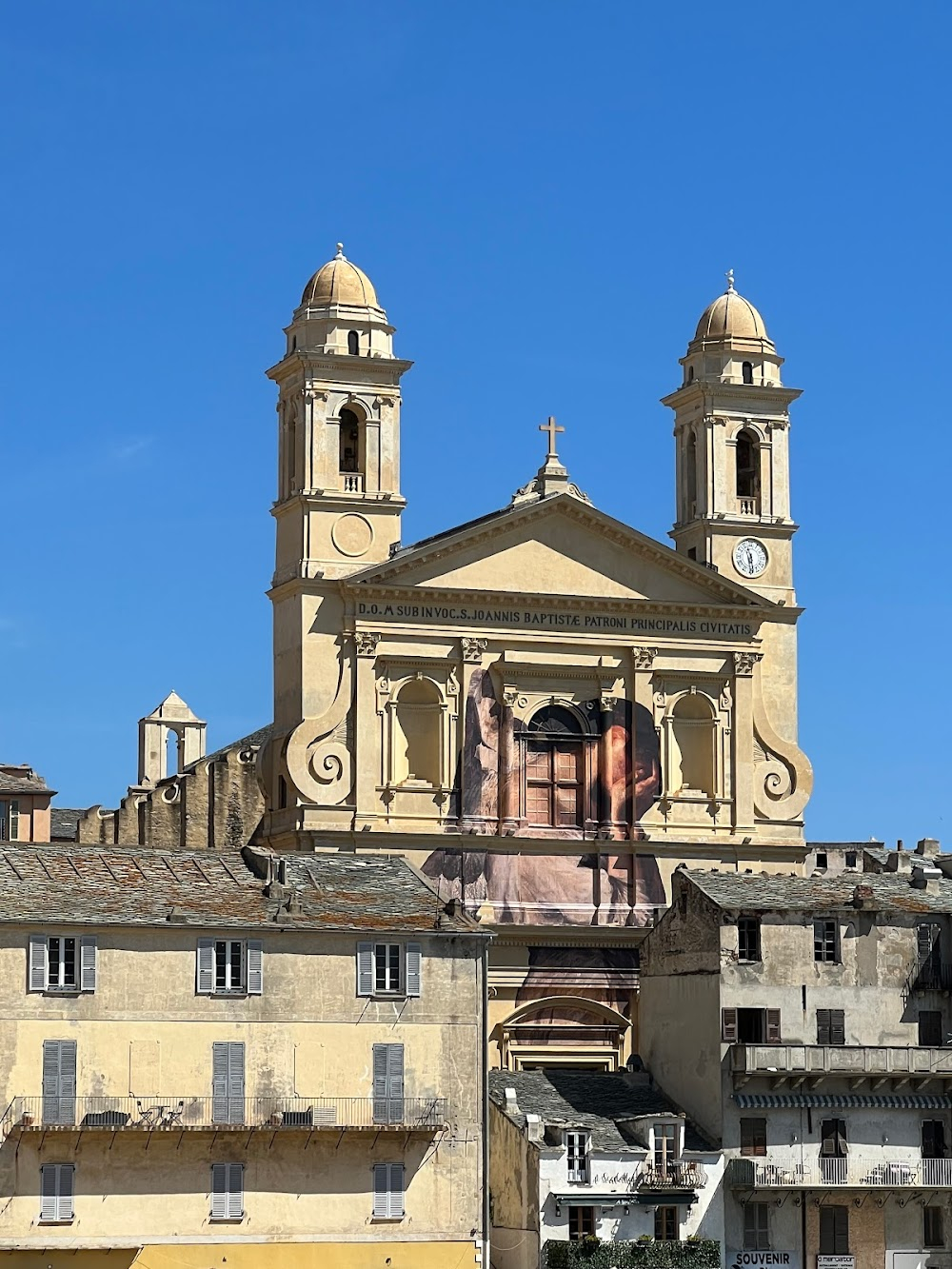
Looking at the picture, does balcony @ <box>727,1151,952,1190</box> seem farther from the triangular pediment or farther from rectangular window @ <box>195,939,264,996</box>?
the triangular pediment

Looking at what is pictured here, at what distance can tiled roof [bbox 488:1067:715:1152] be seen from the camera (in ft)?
240

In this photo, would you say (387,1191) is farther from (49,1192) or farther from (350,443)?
(350,443)

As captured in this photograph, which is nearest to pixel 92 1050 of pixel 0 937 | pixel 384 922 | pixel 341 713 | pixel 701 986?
pixel 0 937

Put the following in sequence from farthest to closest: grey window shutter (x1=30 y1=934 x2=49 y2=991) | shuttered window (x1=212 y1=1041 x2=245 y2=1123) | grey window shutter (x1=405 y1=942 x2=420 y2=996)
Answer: grey window shutter (x1=405 y1=942 x2=420 y2=996) → shuttered window (x1=212 y1=1041 x2=245 y2=1123) → grey window shutter (x1=30 y1=934 x2=49 y2=991)

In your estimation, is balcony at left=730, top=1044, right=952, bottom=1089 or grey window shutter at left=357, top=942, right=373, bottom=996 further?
balcony at left=730, top=1044, right=952, bottom=1089

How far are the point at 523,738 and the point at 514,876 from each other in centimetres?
431

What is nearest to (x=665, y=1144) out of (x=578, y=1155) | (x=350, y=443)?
(x=578, y=1155)

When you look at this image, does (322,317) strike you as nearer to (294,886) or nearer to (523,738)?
(523,738)

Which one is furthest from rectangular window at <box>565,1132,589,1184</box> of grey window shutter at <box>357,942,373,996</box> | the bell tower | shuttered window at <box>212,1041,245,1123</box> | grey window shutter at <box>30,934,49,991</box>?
the bell tower

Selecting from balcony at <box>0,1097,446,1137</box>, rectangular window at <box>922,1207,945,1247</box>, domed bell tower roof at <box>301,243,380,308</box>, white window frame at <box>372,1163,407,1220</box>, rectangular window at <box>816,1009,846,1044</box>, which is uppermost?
domed bell tower roof at <box>301,243,380,308</box>

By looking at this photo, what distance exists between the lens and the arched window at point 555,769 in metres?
92.1

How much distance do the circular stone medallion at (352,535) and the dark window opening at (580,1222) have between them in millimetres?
26619

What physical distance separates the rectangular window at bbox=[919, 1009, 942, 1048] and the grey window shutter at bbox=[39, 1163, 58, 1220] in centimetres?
2313

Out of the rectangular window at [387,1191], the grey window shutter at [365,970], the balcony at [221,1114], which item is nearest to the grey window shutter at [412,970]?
the grey window shutter at [365,970]
